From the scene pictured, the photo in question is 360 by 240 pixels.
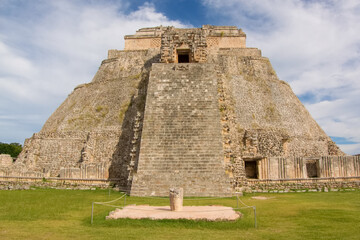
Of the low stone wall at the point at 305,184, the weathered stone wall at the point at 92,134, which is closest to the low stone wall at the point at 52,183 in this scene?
the weathered stone wall at the point at 92,134

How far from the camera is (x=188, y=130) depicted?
14.7m

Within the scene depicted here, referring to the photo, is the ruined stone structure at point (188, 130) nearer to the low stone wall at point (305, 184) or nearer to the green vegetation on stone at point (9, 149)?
the low stone wall at point (305, 184)

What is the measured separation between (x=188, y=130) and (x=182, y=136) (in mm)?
466

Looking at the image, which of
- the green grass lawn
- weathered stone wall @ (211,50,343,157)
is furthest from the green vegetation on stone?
the green grass lawn

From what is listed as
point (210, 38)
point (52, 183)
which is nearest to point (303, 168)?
point (52, 183)

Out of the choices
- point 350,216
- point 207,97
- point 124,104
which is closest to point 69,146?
point 124,104

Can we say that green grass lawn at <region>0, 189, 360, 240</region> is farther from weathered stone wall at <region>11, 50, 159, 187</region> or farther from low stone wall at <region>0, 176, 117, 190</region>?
weathered stone wall at <region>11, 50, 159, 187</region>

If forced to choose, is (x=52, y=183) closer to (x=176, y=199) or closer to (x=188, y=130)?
(x=188, y=130)

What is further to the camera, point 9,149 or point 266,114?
point 9,149

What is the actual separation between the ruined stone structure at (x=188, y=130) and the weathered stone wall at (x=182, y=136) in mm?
48

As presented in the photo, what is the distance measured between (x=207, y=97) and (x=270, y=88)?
11.2m

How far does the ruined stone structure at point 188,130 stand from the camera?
13711 millimetres

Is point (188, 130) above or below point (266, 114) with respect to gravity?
below

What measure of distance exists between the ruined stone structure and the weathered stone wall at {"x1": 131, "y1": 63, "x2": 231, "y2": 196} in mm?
48
